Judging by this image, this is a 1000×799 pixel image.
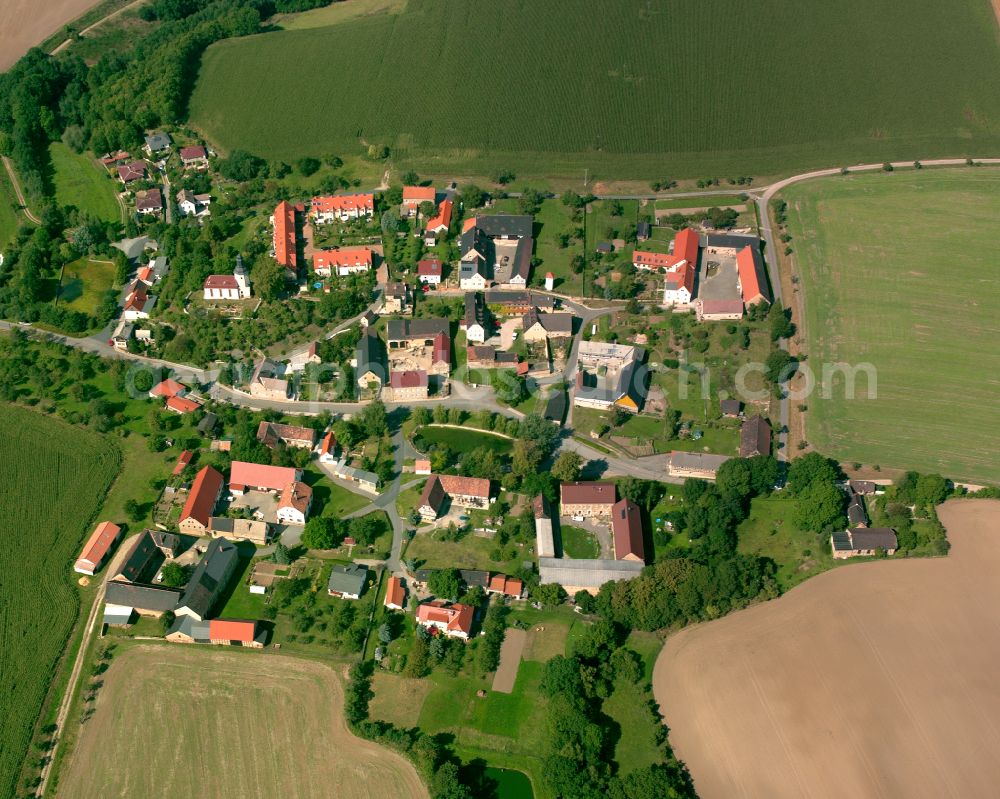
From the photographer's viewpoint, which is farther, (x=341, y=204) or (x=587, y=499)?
(x=341, y=204)

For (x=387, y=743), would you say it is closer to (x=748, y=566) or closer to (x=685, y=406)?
(x=748, y=566)

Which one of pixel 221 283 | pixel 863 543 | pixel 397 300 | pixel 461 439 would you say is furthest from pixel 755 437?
pixel 221 283

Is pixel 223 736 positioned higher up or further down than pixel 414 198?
further down

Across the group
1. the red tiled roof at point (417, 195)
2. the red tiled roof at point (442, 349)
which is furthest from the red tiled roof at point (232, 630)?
the red tiled roof at point (417, 195)

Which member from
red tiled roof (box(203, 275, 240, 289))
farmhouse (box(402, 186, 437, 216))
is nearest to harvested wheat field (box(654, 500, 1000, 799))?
red tiled roof (box(203, 275, 240, 289))

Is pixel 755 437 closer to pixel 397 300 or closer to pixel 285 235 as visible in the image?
pixel 397 300

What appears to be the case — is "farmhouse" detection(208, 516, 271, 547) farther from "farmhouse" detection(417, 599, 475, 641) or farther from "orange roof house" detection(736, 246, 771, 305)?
"orange roof house" detection(736, 246, 771, 305)
